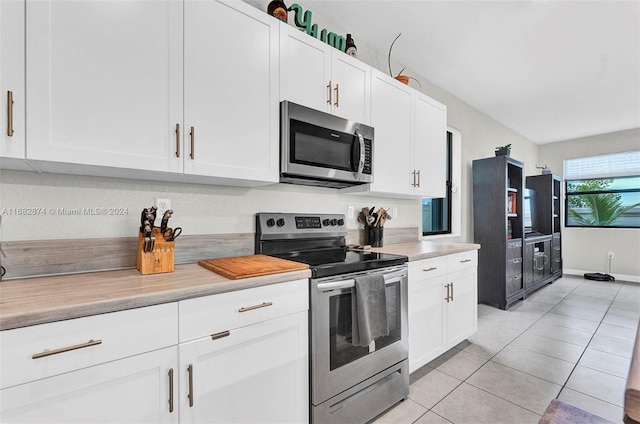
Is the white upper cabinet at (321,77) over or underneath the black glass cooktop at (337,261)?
over

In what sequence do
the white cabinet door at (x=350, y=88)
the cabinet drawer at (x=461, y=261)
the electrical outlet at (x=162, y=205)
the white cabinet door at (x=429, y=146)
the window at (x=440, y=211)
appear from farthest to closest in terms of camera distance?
1. the window at (x=440, y=211)
2. the white cabinet door at (x=429, y=146)
3. the cabinet drawer at (x=461, y=261)
4. the white cabinet door at (x=350, y=88)
5. the electrical outlet at (x=162, y=205)

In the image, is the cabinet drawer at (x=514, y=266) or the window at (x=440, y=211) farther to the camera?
the cabinet drawer at (x=514, y=266)

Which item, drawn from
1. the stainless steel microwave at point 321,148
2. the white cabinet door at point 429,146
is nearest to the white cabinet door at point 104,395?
the stainless steel microwave at point 321,148

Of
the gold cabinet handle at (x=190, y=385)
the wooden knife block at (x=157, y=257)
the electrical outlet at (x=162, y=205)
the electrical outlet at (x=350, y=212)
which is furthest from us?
the electrical outlet at (x=350, y=212)

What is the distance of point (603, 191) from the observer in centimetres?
572

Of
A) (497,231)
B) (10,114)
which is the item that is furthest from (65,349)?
(497,231)

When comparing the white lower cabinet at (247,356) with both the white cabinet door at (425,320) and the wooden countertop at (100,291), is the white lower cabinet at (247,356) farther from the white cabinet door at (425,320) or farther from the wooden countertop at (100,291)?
the white cabinet door at (425,320)

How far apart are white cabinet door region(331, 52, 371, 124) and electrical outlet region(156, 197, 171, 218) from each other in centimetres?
123

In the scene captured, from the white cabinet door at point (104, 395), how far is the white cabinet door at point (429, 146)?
2.34 metres

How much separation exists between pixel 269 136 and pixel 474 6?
200 cm

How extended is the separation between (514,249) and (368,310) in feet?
11.3

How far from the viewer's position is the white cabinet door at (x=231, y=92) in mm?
1447

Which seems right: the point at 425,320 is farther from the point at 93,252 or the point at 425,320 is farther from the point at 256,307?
the point at 93,252

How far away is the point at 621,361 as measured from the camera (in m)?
2.47
